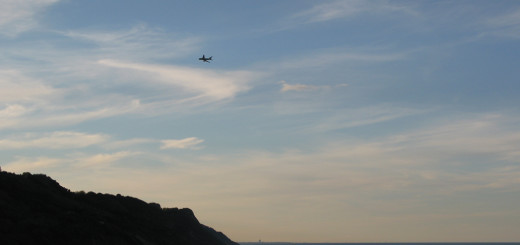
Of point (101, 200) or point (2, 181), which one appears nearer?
point (2, 181)

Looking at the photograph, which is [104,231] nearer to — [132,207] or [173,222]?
[132,207]

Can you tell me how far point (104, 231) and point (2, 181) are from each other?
10151mm

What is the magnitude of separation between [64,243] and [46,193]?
13407 mm

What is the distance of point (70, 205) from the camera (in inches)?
1938

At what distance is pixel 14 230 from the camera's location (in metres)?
36.2

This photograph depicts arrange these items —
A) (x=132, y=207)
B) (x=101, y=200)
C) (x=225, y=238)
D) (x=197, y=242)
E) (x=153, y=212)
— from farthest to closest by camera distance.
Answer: (x=225, y=238)
(x=197, y=242)
(x=153, y=212)
(x=132, y=207)
(x=101, y=200)

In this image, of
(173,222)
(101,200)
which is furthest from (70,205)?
(173,222)

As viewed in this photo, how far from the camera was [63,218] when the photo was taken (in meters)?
43.6

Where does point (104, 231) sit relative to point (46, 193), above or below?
below

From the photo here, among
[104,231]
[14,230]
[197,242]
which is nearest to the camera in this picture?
[14,230]

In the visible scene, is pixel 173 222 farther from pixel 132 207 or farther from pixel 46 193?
pixel 46 193

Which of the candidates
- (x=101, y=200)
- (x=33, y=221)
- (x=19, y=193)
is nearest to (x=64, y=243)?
(x=33, y=221)

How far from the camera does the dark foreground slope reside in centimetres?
3766

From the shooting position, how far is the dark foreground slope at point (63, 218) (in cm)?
3766
